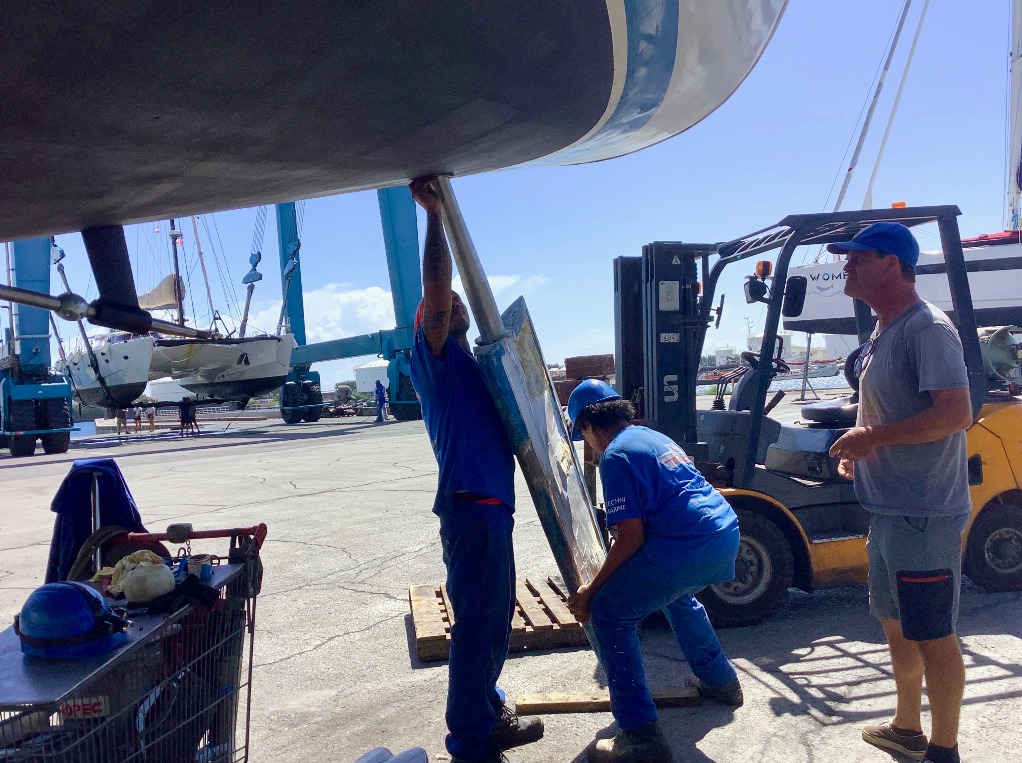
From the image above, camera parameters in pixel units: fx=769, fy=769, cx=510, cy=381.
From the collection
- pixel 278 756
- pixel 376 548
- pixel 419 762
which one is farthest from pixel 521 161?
pixel 376 548

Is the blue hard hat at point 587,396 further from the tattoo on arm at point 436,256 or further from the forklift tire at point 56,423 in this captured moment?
the forklift tire at point 56,423

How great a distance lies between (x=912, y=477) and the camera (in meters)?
2.67


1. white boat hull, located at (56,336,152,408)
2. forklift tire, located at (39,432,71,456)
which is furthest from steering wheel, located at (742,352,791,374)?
white boat hull, located at (56,336,152,408)

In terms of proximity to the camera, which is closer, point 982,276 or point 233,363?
point 982,276

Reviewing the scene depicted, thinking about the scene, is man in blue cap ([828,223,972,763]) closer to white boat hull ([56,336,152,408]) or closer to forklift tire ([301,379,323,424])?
white boat hull ([56,336,152,408])

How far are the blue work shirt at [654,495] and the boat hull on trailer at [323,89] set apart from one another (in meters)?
1.14

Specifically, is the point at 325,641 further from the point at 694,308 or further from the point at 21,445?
the point at 21,445

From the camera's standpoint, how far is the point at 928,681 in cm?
265

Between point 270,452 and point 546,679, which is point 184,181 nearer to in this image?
point 546,679

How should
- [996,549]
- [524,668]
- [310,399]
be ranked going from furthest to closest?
[310,399] → [996,549] → [524,668]

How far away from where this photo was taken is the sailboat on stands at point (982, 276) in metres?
5.55

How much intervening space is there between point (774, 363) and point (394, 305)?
21.7 m

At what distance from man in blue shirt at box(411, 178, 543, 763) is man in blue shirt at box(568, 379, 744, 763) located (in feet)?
1.23

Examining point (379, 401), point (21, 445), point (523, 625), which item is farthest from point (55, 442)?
point (523, 625)
